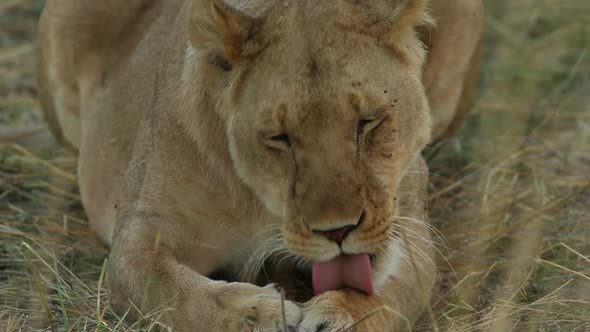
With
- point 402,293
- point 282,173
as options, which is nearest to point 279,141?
point 282,173

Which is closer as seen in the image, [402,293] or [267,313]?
[267,313]

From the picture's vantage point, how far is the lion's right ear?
3440 mm

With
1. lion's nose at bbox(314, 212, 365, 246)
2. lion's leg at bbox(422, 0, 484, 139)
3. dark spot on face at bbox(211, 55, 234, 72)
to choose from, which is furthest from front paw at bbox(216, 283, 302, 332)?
lion's leg at bbox(422, 0, 484, 139)

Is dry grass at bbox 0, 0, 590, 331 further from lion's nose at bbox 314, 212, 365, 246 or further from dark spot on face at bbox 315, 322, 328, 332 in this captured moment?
lion's nose at bbox 314, 212, 365, 246

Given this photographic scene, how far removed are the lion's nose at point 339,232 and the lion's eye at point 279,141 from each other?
10.9 inches

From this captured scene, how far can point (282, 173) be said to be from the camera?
3.40 meters

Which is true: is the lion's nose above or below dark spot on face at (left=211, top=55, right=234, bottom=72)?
below

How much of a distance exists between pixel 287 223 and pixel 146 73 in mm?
1578

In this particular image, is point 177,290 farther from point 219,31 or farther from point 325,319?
point 219,31

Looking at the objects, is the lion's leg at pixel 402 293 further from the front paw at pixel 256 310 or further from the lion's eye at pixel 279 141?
the lion's eye at pixel 279 141

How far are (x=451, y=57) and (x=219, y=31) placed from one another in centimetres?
185

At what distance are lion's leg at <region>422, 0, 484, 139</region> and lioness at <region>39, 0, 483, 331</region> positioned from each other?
77cm

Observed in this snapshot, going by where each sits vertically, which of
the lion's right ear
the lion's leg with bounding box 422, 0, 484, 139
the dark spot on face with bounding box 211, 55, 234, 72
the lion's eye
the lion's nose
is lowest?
the lion's leg with bounding box 422, 0, 484, 139

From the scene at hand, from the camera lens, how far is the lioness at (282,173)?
3.29 meters
